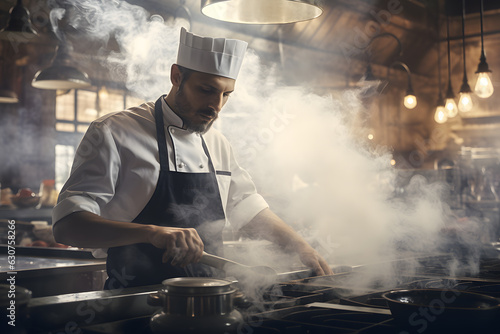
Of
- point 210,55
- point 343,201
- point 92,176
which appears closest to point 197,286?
point 92,176

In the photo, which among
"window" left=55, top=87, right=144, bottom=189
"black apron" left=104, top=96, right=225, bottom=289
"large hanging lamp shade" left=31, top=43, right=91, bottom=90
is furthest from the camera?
"window" left=55, top=87, right=144, bottom=189

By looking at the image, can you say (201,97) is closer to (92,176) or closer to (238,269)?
(92,176)

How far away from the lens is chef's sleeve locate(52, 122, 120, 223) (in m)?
1.71

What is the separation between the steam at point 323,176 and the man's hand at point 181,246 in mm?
854

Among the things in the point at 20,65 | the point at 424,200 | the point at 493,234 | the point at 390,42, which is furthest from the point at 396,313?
the point at 390,42

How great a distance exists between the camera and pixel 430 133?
39.8ft

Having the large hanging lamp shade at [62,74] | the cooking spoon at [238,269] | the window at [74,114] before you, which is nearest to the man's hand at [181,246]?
the cooking spoon at [238,269]

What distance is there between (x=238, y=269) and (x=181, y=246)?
6.9 inches

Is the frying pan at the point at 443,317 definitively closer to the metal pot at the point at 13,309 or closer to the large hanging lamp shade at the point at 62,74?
the metal pot at the point at 13,309

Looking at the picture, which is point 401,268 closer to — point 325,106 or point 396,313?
point 396,313

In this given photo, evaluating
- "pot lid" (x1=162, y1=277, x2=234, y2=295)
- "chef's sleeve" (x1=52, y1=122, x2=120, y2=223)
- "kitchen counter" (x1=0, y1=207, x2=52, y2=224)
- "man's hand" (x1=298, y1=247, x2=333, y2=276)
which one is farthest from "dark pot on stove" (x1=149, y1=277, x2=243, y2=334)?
"kitchen counter" (x1=0, y1=207, x2=52, y2=224)

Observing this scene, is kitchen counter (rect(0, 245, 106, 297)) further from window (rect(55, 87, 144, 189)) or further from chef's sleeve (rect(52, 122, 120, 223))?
window (rect(55, 87, 144, 189))

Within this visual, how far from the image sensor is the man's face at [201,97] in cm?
204

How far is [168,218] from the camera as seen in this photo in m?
1.96
